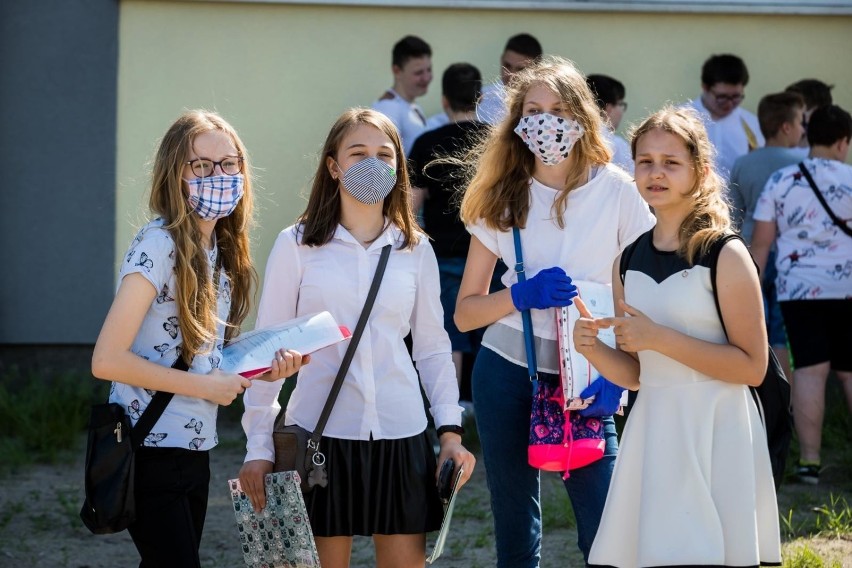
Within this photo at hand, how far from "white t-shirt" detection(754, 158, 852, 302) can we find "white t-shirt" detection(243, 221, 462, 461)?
128 inches

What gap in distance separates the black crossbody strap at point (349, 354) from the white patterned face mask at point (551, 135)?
2.02 ft

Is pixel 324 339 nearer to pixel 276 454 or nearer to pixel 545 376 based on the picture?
pixel 276 454

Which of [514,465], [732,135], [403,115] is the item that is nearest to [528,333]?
[514,465]

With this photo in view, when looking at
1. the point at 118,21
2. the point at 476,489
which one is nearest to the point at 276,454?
the point at 476,489

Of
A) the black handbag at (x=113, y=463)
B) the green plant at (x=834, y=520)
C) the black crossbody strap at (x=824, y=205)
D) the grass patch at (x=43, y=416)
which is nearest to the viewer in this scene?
the black handbag at (x=113, y=463)

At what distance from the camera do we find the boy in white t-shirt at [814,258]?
6238mm

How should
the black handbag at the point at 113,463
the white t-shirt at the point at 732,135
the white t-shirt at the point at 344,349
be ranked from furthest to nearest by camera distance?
1. the white t-shirt at the point at 732,135
2. the white t-shirt at the point at 344,349
3. the black handbag at the point at 113,463

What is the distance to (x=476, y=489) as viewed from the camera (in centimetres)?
636

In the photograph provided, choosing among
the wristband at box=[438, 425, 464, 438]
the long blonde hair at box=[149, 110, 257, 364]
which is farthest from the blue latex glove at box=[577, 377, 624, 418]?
the long blonde hair at box=[149, 110, 257, 364]

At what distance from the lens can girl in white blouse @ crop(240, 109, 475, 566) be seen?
11.4 feet

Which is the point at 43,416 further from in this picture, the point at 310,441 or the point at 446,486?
the point at 446,486

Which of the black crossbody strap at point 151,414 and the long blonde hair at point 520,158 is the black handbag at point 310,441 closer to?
the black crossbody strap at point 151,414

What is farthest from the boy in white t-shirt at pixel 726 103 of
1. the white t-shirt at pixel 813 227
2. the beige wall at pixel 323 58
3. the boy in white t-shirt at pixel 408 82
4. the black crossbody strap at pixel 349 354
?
the black crossbody strap at pixel 349 354

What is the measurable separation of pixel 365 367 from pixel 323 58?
4977 millimetres
